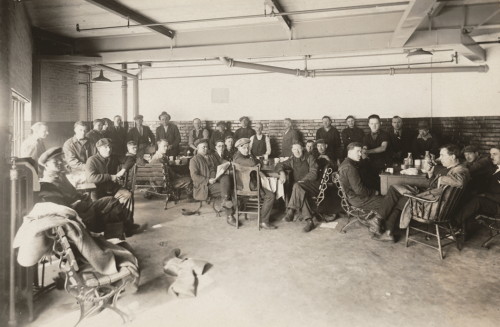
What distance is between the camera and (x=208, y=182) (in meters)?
5.98

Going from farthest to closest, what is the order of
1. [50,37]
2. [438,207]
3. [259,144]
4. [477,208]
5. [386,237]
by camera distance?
[259,144]
[50,37]
[386,237]
[477,208]
[438,207]

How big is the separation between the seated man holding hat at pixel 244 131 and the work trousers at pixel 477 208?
5974mm

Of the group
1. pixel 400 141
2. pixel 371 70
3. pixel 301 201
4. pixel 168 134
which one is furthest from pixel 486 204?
pixel 168 134

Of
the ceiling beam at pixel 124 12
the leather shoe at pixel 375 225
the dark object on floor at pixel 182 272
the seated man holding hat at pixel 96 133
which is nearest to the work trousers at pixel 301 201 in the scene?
the leather shoe at pixel 375 225

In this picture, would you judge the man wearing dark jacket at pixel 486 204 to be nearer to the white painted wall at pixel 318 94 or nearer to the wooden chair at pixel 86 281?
the wooden chair at pixel 86 281

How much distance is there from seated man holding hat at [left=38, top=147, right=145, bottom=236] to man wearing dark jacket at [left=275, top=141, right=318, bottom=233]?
263 centimetres

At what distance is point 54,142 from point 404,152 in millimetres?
8806

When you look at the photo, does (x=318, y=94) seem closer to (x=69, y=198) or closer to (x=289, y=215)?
(x=289, y=215)

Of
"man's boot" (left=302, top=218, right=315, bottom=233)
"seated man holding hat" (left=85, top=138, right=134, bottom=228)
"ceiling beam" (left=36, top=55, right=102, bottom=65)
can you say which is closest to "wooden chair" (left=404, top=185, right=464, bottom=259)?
"man's boot" (left=302, top=218, right=315, bottom=233)

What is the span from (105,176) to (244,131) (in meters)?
5.23

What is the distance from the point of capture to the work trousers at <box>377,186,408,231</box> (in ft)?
15.6

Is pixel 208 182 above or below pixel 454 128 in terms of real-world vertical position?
below

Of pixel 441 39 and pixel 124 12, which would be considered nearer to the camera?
pixel 124 12

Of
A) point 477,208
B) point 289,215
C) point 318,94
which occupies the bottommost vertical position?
point 289,215
